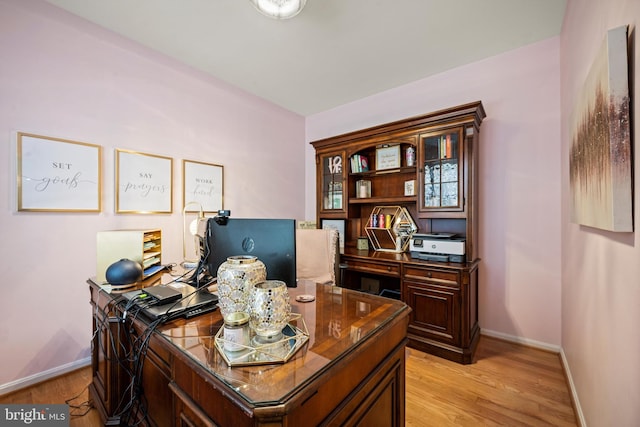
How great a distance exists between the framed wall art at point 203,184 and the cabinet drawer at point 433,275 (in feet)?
7.08

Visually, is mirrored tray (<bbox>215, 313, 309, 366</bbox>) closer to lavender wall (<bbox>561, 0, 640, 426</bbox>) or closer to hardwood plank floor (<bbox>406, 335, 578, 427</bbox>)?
lavender wall (<bbox>561, 0, 640, 426</bbox>)

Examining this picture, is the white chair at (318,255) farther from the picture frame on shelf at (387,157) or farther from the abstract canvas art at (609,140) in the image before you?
the abstract canvas art at (609,140)

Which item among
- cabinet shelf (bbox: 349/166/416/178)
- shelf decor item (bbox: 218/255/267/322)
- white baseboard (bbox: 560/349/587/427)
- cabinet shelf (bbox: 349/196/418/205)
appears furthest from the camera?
cabinet shelf (bbox: 349/166/416/178)

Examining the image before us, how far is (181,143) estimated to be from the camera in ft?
8.79

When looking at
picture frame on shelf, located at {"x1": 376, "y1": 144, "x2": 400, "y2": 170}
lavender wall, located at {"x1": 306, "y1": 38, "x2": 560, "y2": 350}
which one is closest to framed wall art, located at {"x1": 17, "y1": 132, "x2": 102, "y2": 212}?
picture frame on shelf, located at {"x1": 376, "y1": 144, "x2": 400, "y2": 170}

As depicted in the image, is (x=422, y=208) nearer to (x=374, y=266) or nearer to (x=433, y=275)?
(x=433, y=275)

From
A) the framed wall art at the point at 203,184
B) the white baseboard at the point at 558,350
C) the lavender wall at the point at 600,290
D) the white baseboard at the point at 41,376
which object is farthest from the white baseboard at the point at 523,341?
the white baseboard at the point at 41,376

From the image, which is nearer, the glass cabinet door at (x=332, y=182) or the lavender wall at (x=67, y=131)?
the lavender wall at (x=67, y=131)

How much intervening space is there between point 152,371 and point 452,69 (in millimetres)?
3473

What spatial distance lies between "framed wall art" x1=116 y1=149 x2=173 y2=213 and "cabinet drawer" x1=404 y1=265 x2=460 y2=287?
2399 millimetres

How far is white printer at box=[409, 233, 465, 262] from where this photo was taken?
2293mm

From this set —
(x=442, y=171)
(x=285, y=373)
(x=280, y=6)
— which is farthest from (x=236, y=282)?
(x=442, y=171)

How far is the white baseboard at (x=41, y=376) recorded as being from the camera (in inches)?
70.5

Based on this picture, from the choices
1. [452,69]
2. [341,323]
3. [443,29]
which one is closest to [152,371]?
[341,323]
